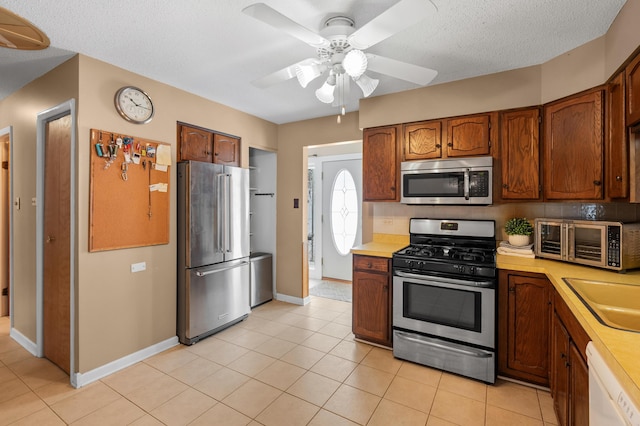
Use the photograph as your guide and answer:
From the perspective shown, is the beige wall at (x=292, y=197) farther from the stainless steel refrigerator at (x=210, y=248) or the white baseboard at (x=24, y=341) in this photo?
the white baseboard at (x=24, y=341)

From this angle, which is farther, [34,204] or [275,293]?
[275,293]

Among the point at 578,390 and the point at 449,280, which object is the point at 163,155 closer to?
the point at 449,280

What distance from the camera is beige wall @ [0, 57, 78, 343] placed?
282 centimetres

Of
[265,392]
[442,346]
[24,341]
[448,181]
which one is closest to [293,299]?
[265,392]

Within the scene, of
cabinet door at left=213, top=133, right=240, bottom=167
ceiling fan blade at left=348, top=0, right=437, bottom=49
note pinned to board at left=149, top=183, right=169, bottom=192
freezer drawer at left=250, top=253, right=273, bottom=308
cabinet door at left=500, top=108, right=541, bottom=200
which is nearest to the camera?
ceiling fan blade at left=348, top=0, right=437, bottom=49

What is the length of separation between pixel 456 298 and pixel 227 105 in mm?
3121

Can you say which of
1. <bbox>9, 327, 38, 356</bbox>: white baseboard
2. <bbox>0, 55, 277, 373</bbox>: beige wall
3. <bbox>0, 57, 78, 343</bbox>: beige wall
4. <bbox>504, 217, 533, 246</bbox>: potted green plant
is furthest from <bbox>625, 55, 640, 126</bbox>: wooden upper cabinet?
<bbox>9, 327, 38, 356</bbox>: white baseboard

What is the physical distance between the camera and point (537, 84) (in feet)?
8.36

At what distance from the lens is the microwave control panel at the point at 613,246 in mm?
2029

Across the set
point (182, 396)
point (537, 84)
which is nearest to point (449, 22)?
point (537, 84)

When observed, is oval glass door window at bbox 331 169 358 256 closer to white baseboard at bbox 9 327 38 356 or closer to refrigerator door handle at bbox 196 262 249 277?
refrigerator door handle at bbox 196 262 249 277

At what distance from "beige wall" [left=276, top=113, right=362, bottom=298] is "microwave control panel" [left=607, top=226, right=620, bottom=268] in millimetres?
2943

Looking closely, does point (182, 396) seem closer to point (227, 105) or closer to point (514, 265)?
point (514, 265)

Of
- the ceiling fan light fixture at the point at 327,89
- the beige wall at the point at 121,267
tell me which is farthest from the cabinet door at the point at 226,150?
the ceiling fan light fixture at the point at 327,89
